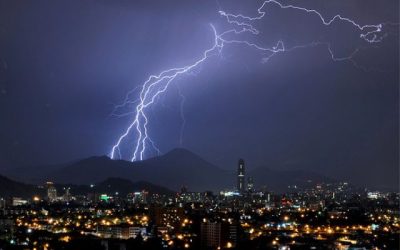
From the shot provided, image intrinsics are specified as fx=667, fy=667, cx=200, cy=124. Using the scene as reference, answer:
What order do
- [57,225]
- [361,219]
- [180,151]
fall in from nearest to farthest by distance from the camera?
[57,225] → [361,219] → [180,151]

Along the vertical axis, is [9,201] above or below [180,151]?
below

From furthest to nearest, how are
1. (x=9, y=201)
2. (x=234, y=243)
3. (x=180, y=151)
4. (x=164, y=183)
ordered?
(x=180, y=151), (x=164, y=183), (x=9, y=201), (x=234, y=243)

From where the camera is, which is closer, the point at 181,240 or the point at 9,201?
the point at 181,240

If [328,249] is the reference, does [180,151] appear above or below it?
above

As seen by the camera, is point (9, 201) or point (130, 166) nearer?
point (9, 201)

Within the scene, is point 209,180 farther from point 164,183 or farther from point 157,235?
point 157,235

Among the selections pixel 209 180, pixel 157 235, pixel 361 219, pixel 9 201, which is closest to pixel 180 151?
pixel 209 180

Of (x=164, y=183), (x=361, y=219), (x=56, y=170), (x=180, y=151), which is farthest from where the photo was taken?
(x=180, y=151)

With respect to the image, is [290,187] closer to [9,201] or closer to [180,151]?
[180,151]

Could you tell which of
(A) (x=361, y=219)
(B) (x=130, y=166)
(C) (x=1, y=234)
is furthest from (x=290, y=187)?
(C) (x=1, y=234)
